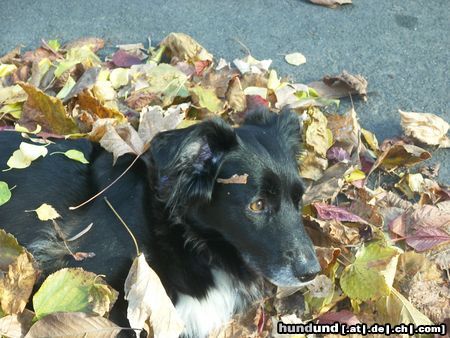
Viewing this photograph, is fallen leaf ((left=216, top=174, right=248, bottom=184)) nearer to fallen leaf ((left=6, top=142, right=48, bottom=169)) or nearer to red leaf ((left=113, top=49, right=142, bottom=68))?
fallen leaf ((left=6, top=142, right=48, bottom=169))

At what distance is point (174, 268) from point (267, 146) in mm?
749

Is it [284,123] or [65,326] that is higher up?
[284,123]

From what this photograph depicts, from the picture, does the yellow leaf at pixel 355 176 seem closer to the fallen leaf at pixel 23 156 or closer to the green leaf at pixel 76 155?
the green leaf at pixel 76 155

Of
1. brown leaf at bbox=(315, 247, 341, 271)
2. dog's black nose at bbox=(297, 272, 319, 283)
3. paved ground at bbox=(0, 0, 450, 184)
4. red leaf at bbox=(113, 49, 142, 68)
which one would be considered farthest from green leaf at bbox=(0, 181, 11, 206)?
paved ground at bbox=(0, 0, 450, 184)

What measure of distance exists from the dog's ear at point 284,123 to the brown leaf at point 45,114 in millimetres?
1216

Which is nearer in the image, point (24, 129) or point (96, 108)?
point (24, 129)

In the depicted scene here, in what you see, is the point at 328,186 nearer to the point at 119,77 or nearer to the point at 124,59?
the point at 119,77

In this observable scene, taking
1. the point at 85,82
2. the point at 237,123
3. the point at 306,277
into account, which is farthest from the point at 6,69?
the point at 306,277

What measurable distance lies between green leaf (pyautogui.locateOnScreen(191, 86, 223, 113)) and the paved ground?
0.95 m

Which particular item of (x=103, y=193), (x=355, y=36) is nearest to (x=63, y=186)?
(x=103, y=193)

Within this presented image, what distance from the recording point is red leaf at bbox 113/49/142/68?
4.55 metres

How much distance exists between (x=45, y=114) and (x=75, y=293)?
149cm

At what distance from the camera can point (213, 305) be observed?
9.61 ft

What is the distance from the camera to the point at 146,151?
3039mm
